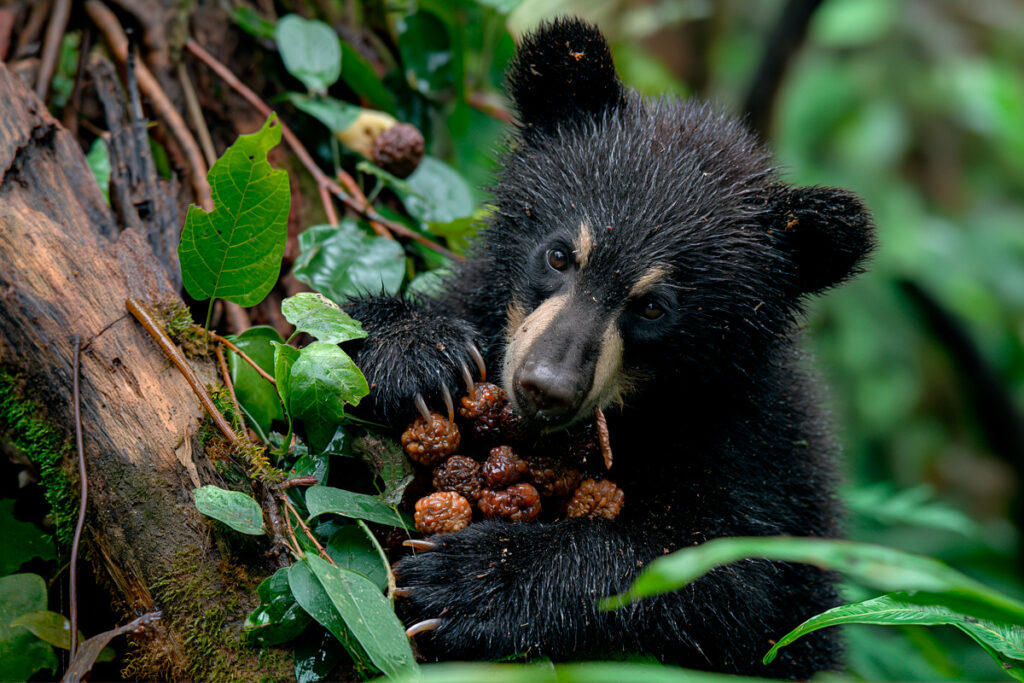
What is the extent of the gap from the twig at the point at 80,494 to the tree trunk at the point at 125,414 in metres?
0.02

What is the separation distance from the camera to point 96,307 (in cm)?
222

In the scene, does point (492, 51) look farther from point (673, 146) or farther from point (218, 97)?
point (673, 146)

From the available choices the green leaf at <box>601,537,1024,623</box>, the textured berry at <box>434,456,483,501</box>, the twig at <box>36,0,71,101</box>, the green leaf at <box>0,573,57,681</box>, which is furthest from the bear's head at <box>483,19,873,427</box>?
the twig at <box>36,0,71,101</box>

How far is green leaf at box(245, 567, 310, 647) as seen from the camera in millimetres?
1919

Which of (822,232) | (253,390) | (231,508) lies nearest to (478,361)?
(253,390)

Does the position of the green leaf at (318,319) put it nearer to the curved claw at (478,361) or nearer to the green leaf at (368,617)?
the curved claw at (478,361)

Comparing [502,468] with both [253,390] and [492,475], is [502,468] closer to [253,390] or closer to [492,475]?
[492,475]

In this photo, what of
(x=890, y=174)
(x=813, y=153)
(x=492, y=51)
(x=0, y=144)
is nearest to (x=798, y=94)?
(x=813, y=153)

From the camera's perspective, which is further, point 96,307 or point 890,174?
point 890,174

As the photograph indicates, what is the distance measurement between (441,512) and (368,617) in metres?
0.52

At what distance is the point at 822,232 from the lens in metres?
2.62

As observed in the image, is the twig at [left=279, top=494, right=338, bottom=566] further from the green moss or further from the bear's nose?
the bear's nose

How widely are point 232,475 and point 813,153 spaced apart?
7.21 meters

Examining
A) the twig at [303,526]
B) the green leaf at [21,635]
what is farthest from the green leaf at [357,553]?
the green leaf at [21,635]
